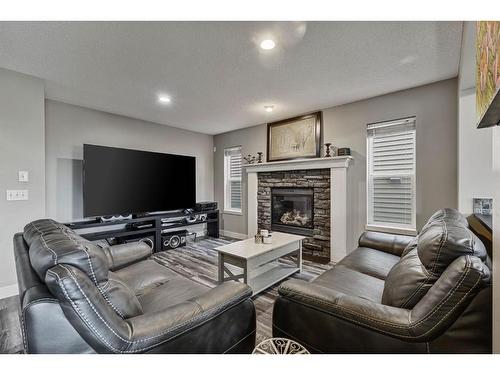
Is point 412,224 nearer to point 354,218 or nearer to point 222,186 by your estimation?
point 354,218

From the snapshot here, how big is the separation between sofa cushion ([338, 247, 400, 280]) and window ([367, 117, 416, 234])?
43.2 inches

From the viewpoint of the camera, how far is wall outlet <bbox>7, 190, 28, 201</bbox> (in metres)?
2.48

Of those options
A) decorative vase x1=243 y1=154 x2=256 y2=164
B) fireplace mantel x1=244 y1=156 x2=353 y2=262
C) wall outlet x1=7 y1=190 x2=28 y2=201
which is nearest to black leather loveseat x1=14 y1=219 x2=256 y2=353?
wall outlet x1=7 y1=190 x2=28 y2=201

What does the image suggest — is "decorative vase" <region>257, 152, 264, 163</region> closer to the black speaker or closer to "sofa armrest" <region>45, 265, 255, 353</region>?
the black speaker

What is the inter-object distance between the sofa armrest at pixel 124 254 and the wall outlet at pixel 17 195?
139 cm

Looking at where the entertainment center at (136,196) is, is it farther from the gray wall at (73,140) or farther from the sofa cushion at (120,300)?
the sofa cushion at (120,300)

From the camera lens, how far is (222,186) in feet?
17.9

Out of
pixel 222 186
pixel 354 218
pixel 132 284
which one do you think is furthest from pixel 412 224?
pixel 222 186

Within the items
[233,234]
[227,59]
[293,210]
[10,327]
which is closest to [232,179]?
[233,234]

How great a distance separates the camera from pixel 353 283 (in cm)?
168

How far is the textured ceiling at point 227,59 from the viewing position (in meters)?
1.83

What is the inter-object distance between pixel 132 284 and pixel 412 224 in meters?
3.35

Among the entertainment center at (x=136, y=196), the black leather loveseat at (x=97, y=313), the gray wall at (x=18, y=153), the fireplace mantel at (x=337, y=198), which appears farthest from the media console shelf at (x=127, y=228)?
the fireplace mantel at (x=337, y=198)
